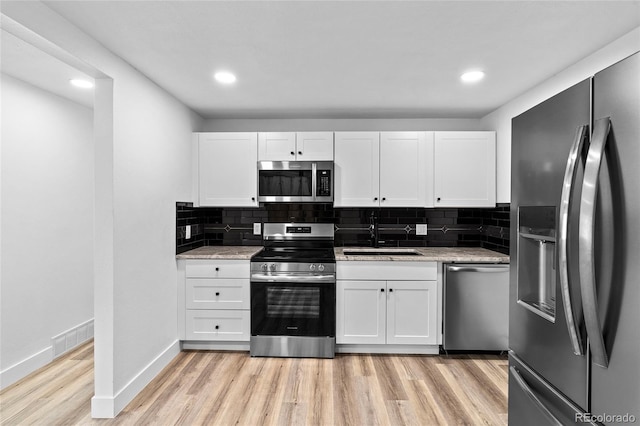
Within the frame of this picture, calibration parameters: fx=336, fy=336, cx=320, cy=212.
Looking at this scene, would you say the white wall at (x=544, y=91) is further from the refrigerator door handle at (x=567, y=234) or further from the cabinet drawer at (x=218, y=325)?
the cabinet drawer at (x=218, y=325)

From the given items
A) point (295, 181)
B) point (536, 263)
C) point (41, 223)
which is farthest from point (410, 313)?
point (41, 223)

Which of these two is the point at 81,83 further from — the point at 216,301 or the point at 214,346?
the point at 214,346

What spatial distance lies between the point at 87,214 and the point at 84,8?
2.19 m

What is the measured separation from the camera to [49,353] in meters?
2.77


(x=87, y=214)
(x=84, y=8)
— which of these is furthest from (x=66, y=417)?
(x=84, y=8)

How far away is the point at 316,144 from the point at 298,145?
0.18 metres

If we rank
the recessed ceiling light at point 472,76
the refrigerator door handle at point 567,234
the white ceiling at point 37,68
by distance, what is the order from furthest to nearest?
the recessed ceiling light at point 472,76 → the white ceiling at point 37,68 → the refrigerator door handle at point 567,234

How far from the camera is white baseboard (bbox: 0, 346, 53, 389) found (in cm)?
240

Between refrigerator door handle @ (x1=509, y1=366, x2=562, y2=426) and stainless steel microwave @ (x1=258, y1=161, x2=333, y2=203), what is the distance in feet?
7.05

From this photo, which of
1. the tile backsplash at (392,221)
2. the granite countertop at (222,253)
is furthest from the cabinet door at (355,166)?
the granite countertop at (222,253)

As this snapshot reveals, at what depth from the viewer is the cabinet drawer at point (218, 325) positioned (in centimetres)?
303

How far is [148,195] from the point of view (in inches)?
99.3

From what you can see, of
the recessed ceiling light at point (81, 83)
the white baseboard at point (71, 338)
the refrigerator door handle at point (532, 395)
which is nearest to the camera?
the refrigerator door handle at point (532, 395)

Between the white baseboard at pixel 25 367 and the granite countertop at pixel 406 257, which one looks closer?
the white baseboard at pixel 25 367
